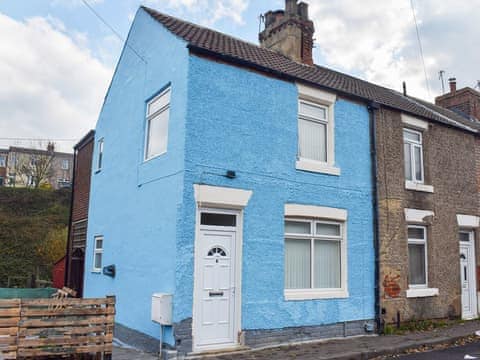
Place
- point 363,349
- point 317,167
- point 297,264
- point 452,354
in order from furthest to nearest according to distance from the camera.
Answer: point 317,167 → point 297,264 → point 452,354 → point 363,349

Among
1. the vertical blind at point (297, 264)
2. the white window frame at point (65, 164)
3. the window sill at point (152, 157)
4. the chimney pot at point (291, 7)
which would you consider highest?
the white window frame at point (65, 164)

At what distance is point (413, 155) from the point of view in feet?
41.6

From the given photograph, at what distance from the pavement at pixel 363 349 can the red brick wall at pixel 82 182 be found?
7.38 meters

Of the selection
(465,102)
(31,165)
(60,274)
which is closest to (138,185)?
(60,274)

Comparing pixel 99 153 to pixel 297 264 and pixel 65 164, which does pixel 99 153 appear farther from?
pixel 65 164

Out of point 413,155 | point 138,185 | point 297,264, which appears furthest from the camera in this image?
point 413,155

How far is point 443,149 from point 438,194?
4.96 feet

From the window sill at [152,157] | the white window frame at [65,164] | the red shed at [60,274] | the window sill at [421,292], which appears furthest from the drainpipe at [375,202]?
the white window frame at [65,164]

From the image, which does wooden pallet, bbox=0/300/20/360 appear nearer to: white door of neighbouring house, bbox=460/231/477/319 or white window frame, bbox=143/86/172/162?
white window frame, bbox=143/86/172/162

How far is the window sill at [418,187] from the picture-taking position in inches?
474

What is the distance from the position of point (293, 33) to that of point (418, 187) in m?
5.68

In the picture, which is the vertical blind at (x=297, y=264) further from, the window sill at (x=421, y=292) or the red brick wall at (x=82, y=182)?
the red brick wall at (x=82, y=182)

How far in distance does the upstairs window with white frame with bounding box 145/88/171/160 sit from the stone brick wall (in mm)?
5732

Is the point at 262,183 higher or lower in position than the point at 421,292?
higher
